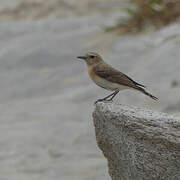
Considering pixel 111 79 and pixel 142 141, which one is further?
pixel 111 79

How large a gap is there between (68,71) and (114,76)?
28.5ft

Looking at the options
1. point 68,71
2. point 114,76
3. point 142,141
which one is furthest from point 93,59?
point 68,71

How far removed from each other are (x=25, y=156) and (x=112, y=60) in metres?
5.56

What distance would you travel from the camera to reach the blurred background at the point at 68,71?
14508 mm

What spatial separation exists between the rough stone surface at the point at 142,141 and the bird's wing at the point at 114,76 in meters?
1.76

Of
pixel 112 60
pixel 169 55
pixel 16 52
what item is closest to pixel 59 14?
Result: pixel 16 52

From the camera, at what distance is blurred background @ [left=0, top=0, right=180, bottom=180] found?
571 inches

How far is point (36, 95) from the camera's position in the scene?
60.8 ft

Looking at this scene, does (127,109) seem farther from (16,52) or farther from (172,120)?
(16,52)

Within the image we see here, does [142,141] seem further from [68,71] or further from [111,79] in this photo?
[68,71]

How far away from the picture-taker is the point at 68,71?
19.4m

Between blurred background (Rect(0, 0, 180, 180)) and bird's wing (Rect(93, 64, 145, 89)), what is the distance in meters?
2.92

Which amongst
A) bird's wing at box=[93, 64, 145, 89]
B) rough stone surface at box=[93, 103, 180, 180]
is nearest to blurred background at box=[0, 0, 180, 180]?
bird's wing at box=[93, 64, 145, 89]

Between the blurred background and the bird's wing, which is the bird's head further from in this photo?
the blurred background
